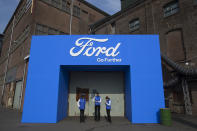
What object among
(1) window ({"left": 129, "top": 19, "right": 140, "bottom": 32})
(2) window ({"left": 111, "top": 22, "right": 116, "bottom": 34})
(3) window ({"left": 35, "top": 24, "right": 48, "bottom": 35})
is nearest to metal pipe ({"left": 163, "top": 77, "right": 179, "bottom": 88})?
(1) window ({"left": 129, "top": 19, "right": 140, "bottom": 32})

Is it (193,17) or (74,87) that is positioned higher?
(193,17)

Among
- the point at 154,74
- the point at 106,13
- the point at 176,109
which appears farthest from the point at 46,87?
the point at 106,13

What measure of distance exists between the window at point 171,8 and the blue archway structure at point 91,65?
8.64m

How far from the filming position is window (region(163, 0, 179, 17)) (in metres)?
15.1

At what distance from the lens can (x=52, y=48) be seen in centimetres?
927

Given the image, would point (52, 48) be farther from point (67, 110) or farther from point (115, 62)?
point (67, 110)

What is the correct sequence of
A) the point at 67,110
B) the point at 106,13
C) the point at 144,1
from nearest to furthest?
1. the point at 67,110
2. the point at 144,1
3. the point at 106,13

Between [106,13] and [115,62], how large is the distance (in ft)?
83.3

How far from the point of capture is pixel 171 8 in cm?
1550

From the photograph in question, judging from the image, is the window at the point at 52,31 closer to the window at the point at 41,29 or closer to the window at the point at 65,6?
the window at the point at 41,29

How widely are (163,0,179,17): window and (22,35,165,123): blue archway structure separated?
28.3ft

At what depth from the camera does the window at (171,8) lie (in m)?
15.1

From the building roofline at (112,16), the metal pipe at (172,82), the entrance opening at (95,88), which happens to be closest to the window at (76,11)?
the building roofline at (112,16)

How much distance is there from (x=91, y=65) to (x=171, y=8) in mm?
12873
